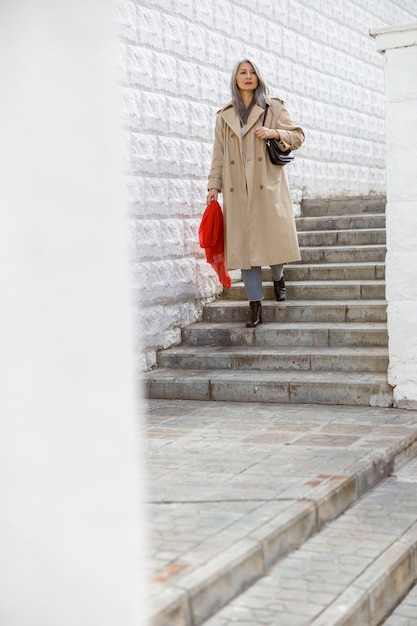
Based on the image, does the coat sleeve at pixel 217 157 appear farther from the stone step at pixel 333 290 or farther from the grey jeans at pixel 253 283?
the stone step at pixel 333 290

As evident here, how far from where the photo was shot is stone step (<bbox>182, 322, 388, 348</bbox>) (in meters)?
7.10

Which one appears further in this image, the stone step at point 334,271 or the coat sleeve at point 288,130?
the stone step at point 334,271

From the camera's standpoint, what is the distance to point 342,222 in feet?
29.9

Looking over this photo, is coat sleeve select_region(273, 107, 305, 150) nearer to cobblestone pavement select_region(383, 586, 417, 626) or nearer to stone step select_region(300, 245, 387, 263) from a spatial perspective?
stone step select_region(300, 245, 387, 263)

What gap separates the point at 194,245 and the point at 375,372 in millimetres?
1979

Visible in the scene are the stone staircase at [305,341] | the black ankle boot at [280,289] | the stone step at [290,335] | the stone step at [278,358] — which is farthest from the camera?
the black ankle boot at [280,289]

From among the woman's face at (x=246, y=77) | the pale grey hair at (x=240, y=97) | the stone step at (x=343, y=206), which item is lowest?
the stone step at (x=343, y=206)

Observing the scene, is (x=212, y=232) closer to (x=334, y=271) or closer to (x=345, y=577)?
(x=334, y=271)

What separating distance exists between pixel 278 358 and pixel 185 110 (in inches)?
88.0

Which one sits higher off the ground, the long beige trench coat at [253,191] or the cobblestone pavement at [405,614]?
the long beige trench coat at [253,191]

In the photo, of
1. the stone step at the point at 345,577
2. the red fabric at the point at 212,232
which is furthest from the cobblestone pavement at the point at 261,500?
the red fabric at the point at 212,232

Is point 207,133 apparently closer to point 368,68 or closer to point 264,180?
point 264,180

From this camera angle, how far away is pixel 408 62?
20.0 ft

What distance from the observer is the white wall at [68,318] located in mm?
1957
